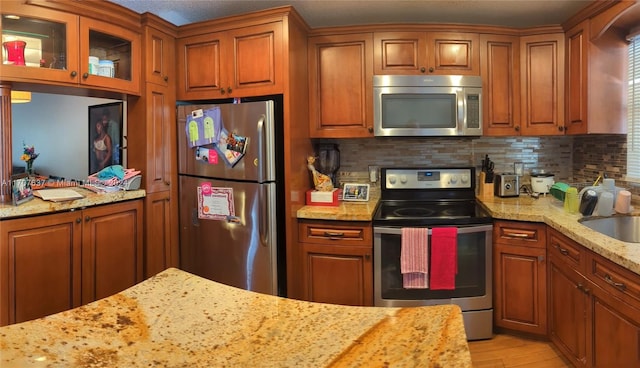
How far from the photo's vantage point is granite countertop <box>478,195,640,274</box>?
1487 millimetres

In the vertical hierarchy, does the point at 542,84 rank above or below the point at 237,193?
above

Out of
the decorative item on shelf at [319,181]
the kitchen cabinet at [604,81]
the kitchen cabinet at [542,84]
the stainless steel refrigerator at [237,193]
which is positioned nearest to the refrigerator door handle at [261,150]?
the stainless steel refrigerator at [237,193]

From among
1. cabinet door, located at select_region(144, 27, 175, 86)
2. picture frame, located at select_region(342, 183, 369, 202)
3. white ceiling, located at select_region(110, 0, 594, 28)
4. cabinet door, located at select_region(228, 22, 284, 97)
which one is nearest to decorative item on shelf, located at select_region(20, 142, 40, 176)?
cabinet door, located at select_region(144, 27, 175, 86)

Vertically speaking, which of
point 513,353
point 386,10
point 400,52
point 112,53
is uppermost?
point 386,10

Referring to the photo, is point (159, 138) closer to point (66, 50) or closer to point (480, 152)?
point (66, 50)

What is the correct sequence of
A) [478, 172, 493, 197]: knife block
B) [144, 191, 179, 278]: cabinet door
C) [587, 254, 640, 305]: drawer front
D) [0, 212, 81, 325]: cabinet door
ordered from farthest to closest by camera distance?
[478, 172, 493, 197]: knife block
[144, 191, 179, 278]: cabinet door
[0, 212, 81, 325]: cabinet door
[587, 254, 640, 305]: drawer front

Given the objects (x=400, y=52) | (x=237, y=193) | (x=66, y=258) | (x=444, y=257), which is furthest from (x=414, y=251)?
(x=66, y=258)

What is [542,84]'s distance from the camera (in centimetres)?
266

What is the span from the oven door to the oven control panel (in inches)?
23.7

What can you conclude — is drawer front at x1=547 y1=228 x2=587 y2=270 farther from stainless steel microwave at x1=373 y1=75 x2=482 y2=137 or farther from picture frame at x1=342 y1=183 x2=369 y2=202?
picture frame at x1=342 y1=183 x2=369 y2=202

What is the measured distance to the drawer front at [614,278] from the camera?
1.43 meters

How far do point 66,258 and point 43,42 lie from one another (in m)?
1.19

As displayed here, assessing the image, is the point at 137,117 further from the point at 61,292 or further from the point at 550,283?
the point at 550,283

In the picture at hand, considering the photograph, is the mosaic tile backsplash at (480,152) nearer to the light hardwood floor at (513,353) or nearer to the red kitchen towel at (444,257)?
the red kitchen towel at (444,257)
